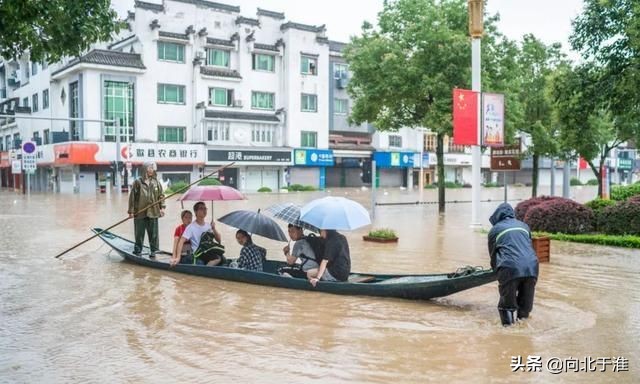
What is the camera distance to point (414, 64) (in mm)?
25141

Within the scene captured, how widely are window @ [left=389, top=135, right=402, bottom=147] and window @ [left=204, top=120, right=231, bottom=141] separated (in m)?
18.6

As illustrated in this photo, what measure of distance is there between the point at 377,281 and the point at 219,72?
41958 mm

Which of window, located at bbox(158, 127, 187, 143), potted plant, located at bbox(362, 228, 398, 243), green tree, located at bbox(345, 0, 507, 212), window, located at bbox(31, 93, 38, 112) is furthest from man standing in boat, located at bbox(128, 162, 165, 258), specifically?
window, located at bbox(31, 93, 38, 112)

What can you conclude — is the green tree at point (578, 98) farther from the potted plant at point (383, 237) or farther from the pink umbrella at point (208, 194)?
the pink umbrella at point (208, 194)

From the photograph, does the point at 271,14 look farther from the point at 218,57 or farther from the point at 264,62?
the point at 218,57

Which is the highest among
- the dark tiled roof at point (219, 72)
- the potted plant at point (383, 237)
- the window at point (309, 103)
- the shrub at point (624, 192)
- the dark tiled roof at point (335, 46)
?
the dark tiled roof at point (335, 46)

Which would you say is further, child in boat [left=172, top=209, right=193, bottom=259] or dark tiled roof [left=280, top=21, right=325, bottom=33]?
dark tiled roof [left=280, top=21, right=325, bottom=33]

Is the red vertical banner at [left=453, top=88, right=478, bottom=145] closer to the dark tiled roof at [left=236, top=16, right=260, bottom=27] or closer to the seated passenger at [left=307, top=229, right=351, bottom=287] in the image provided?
the seated passenger at [left=307, top=229, right=351, bottom=287]

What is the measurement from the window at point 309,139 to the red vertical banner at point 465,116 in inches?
1393

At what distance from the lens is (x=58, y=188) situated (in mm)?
47750

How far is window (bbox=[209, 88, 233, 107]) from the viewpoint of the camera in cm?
4906

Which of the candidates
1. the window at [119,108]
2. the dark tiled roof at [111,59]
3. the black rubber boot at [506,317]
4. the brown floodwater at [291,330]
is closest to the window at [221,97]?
the dark tiled roof at [111,59]

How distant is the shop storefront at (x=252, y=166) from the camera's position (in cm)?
4859

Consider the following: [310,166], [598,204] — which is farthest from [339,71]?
[598,204]
